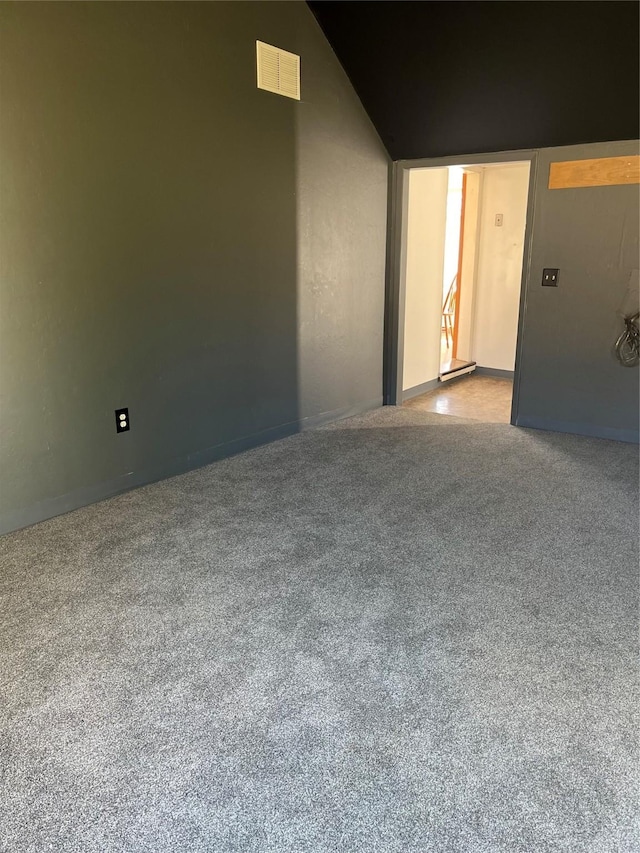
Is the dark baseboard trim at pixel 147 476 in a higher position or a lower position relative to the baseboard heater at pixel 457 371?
lower

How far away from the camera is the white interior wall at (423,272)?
17.0ft

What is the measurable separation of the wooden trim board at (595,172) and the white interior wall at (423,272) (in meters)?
1.20

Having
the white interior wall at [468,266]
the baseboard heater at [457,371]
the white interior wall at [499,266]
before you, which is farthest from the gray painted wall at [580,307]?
the white interior wall at [468,266]

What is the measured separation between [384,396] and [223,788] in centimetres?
409

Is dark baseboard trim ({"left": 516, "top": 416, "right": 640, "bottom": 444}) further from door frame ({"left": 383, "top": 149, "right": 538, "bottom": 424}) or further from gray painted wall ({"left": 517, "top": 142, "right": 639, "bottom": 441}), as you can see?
door frame ({"left": 383, "top": 149, "right": 538, "bottom": 424})

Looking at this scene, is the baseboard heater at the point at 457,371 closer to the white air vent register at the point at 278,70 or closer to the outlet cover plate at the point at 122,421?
the white air vent register at the point at 278,70

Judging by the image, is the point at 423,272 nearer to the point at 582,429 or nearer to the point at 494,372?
the point at 494,372

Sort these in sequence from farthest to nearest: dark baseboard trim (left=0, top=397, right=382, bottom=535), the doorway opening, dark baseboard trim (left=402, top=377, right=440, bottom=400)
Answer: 1. dark baseboard trim (left=402, top=377, right=440, bottom=400)
2. the doorway opening
3. dark baseboard trim (left=0, top=397, right=382, bottom=535)

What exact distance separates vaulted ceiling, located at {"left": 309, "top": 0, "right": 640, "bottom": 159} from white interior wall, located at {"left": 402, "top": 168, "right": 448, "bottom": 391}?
67 centimetres

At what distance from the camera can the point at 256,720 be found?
1754mm

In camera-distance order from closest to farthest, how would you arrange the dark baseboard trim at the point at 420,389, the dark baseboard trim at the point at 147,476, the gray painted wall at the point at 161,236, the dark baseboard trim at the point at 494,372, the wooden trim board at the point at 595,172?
1. the gray painted wall at the point at 161,236
2. the dark baseboard trim at the point at 147,476
3. the wooden trim board at the point at 595,172
4. the dark baseboard trim at the point at 420,389
5. the dark baseboard trim at the point at 494,372

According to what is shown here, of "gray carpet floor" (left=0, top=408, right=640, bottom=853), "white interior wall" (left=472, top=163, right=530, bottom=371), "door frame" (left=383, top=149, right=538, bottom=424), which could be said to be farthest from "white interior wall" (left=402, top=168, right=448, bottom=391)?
"gray carpet floor" (left=0, top=408, right=640, bottom=853)

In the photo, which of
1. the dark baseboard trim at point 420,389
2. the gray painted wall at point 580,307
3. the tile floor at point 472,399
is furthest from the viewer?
the dark baseboard trim at point 420,389

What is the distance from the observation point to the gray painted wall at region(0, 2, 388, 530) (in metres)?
2.80
